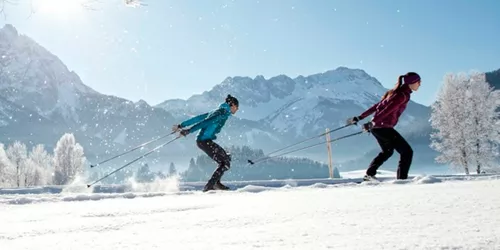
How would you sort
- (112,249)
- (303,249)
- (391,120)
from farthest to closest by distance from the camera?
(391,120)
(112,249)
(303,249)

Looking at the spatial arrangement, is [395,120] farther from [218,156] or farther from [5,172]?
[5,172]

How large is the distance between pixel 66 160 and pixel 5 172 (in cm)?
946

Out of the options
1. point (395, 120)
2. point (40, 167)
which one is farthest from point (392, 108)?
point (40, 167)

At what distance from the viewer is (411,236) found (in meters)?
1.46

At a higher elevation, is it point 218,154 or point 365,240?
point 218,154

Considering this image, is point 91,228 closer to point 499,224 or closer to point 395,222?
point 395,222

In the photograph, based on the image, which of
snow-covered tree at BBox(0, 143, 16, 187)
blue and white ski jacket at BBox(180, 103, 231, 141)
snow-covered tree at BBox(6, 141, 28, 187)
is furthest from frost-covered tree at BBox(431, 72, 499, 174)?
snow-covered tree at BBox(6, 141, 28, 187)

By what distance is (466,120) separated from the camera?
31719 millimetres

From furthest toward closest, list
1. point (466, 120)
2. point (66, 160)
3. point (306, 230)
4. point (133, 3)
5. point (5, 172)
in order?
1. point (66, 160)
2. point (5, 172)
3. point (466, 120)
4. point (133, 3)
5. point (306, 230)

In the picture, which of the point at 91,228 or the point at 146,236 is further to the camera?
the point at 91,228

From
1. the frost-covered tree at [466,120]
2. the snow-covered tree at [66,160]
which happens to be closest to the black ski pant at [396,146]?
the frost-covered tree at [466,120]

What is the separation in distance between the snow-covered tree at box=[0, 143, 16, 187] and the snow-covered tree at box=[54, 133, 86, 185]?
747 centimetres

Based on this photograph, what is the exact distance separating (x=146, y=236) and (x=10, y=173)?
8295cm

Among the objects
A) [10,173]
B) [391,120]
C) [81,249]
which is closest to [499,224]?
[81,249]
